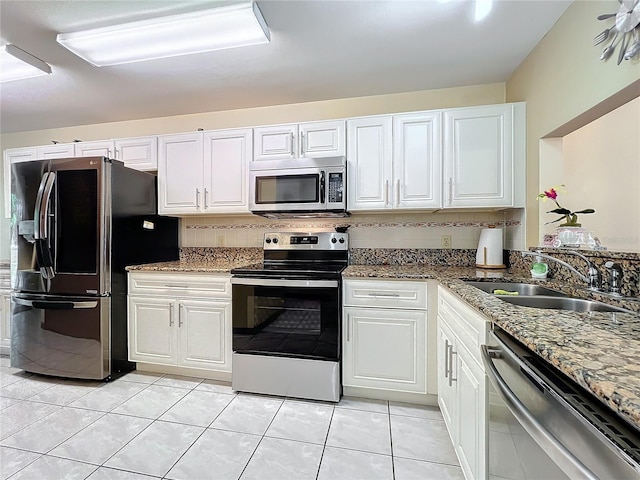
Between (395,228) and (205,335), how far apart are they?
176 centimetres

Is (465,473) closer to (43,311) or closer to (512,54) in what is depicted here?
(512,54)

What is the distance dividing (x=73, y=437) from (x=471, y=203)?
9.35 feet

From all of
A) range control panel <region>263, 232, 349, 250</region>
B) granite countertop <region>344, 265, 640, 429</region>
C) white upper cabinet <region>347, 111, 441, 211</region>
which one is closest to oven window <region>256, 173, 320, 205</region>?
white upper cabinet <region>347, 111, 441, 211</region>

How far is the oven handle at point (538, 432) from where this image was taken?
0.54 m

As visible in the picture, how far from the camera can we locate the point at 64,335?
2.26 m

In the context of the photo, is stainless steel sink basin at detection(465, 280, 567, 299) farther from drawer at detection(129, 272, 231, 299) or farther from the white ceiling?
drawer at detection(129, 272, 231, 299)

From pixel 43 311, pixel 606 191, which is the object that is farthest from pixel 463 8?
pixel 43 311

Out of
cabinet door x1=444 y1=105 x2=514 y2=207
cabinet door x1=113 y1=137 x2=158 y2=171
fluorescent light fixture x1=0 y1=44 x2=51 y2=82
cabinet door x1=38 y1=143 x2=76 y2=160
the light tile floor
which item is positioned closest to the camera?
the light tile floor

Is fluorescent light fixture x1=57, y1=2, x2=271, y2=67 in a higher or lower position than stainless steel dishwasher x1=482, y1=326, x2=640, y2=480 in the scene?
higher

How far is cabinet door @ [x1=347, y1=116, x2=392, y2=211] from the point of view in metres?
2.22

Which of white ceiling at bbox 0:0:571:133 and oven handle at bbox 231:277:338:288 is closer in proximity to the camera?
white ceiling at bbox 0:0:571:133

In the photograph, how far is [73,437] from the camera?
163cm

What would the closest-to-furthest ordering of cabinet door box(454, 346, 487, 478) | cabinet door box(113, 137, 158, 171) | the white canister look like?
1. cabinet door box(454, 346, 487, 478)
2. the white canister
3. cabinet door box(113, 137, 158, 171)

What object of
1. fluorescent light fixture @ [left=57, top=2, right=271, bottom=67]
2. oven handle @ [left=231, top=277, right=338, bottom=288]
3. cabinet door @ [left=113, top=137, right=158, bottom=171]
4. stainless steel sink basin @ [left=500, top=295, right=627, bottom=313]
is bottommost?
oven handle @ [left=231, top=277, right=338, bottom=288]
